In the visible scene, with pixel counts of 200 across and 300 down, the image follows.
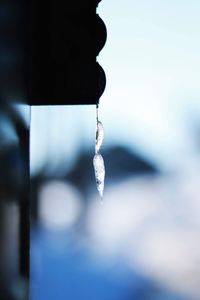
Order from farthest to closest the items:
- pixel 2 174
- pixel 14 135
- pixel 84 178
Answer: pixel 84 178 → pixel 14 135 → pixel 2 174

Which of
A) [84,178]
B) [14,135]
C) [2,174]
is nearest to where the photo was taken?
[2,174]

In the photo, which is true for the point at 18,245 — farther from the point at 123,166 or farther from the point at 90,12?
the point at 123,166

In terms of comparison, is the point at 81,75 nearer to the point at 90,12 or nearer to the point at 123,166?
the point at 90,12

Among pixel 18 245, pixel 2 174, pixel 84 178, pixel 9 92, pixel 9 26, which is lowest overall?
pixel 84 178

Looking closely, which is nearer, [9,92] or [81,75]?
[9,92]

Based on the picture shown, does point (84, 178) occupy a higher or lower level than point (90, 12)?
lower

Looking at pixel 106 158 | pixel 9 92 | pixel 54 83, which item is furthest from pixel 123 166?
pixel 9 92

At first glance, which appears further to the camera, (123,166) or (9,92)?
(123,166)

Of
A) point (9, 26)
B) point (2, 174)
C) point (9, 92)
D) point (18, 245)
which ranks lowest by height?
point (18, 245)

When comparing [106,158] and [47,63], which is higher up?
[47,63]
